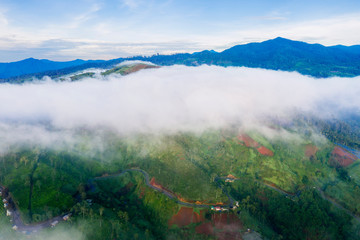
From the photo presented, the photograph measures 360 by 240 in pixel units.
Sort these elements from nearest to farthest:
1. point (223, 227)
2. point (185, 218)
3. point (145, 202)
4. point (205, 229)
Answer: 1. point (205, 229)
2. point (223, 227)
3. point (185, 218)
4. point (145, 202)

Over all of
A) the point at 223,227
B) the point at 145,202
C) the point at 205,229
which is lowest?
the point at 223,227

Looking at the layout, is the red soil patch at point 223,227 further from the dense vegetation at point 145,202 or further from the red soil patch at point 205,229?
the dense vegetation at point 145,202

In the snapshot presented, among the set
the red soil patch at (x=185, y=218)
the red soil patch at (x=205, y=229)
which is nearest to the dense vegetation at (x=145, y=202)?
the red soil patch at (x=185, y=218)

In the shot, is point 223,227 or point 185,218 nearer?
point 223,227

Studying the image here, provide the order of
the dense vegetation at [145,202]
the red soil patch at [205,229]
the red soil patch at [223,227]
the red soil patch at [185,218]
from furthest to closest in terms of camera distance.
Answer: the red soil patch at [185,218] < the red soil patch at [205,229] < the red soil patch at [223,227] < the dense vegetation at [145,202]

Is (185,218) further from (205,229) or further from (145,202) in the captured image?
(145,202)

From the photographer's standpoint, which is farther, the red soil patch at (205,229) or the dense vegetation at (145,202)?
the red soil patch at (205,229)

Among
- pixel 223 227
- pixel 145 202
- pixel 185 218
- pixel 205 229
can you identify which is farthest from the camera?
pixel 145 202

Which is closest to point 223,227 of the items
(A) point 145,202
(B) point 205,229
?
(B) point 205,229
